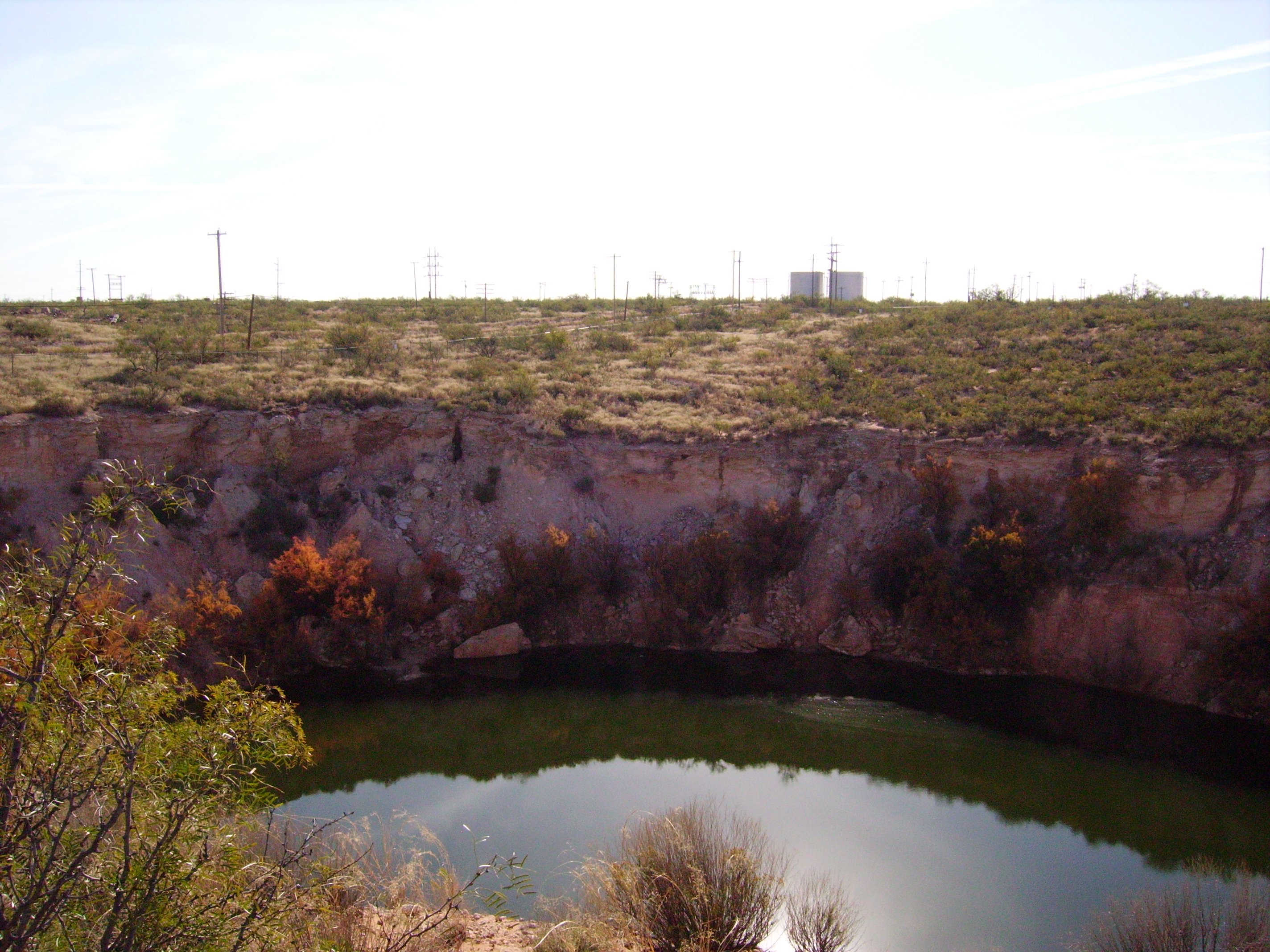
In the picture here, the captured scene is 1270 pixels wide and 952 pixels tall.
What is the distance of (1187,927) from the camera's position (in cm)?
853

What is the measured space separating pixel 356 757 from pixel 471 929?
22.8 feet

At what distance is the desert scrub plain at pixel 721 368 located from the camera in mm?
21812

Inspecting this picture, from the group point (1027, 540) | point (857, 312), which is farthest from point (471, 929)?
point (857, 312)

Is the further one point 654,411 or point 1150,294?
point 1150,294

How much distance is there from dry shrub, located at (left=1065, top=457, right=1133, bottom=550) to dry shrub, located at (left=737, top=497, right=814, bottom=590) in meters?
5.76

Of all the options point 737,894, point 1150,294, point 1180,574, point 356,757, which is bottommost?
point 356,757

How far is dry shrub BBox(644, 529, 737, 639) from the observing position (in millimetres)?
20750

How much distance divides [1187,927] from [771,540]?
42.4 feet

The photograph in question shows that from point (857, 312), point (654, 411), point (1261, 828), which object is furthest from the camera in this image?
point (857, 312)

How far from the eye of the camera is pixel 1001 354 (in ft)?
92.8

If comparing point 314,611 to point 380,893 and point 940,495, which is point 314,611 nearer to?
point 380,893

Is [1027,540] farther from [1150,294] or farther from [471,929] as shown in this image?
[1150,294]

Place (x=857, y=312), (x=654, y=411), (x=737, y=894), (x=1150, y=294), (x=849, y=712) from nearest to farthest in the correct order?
(x=737, y=894), (x=849, y=712), (x=654, y=411), (x=1150, y=294), (x=857, y=312)

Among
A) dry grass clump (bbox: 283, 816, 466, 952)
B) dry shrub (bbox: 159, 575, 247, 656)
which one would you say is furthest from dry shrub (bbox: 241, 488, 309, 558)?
dry grass clump (bbox: 283, 816, 466, 952)
